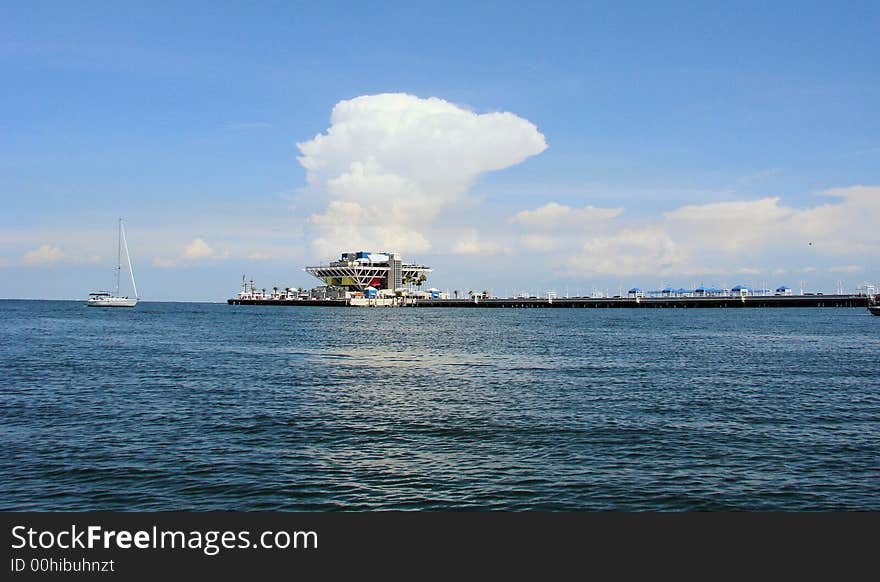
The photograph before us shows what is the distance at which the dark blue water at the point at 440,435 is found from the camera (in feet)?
64.9

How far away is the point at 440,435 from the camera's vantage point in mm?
27750

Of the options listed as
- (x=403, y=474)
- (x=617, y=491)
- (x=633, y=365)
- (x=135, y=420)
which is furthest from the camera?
(x=633, y=365)

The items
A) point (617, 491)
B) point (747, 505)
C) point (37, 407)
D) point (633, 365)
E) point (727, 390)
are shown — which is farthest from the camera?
point (633, 365)

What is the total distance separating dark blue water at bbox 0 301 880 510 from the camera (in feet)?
64.9

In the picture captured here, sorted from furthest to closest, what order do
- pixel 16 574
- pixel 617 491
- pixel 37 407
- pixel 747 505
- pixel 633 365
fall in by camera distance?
pixel 633 365 → pixel 37 407 → pixel 617 491 → pixel 747 505 → pixel 16 574

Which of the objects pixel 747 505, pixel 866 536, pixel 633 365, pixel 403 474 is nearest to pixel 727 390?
pixel 633 365

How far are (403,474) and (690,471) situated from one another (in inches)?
356

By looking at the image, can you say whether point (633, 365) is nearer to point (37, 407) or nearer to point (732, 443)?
point (732, 443)

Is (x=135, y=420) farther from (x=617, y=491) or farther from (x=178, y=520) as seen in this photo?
(x=617, y=491)

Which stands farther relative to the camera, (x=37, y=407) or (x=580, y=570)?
(x=37, y=407)

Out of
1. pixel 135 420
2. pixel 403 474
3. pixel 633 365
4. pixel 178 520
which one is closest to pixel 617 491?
pixel 403 474

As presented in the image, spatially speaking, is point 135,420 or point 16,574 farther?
point 135,420

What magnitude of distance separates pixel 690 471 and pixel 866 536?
912 centimetres

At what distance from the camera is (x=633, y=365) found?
54.8 metres
